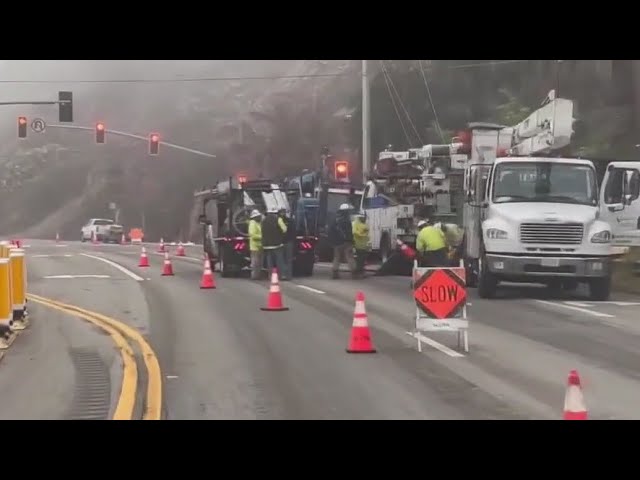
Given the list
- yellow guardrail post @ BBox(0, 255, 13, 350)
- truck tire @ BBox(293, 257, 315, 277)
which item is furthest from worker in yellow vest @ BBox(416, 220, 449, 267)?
yellow guardrail post @ BBox(0, 255, 13, 350)

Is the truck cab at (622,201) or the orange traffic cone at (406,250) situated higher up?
the truck cab at (622,201)

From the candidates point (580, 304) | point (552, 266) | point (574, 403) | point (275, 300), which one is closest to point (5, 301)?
point (275, 300)

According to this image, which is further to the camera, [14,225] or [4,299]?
[14,225]

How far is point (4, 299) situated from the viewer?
1385 centimetres

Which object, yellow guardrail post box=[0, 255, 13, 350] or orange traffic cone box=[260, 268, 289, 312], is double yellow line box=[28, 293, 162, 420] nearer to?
yellow guardrail post box=[0, 255, 13, 350]

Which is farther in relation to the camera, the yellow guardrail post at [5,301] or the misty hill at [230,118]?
the misty hill at [230,118]

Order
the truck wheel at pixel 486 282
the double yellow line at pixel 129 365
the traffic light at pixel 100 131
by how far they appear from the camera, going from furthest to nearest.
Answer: the traffic light at pixel 100 131
the truck wheel at pixel 486 282
the double yellow line at pixel 129 365

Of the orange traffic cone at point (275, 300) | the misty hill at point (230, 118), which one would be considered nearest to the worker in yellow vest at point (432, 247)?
the orange traffic cone at point (275, 300)

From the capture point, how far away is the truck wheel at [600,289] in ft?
62.3

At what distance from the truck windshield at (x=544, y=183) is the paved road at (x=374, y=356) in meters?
1.96

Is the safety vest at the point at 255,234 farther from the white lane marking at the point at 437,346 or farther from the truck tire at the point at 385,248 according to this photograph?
the white lane marking at the point at 437,346
